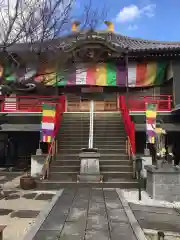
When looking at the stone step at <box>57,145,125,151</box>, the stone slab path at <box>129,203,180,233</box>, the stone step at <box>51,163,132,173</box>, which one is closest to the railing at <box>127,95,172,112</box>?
the stone step at <box>57,145,125,151</box>

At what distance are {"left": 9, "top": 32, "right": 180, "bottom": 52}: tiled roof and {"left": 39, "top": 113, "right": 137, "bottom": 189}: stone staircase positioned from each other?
4.62 metres

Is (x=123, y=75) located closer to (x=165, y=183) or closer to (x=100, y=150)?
(x=100, y=150)

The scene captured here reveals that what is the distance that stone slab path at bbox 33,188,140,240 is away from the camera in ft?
17.7

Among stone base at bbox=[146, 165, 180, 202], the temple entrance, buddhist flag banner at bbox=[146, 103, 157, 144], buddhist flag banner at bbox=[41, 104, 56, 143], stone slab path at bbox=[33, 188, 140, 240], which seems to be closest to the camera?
stone slab path at bbox=[33, 188, 140, 240]

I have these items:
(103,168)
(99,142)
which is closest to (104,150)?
(99,142)

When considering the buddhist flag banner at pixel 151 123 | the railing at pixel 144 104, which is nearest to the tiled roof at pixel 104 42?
the railing at pixel 144 104

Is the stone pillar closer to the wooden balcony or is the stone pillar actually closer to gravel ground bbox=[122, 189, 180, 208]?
gravel ground bbox=[122, 189, 180, 208]

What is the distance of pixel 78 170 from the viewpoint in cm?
1169

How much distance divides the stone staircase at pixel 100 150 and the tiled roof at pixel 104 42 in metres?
4.62

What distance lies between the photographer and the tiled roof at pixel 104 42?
5.96 metres

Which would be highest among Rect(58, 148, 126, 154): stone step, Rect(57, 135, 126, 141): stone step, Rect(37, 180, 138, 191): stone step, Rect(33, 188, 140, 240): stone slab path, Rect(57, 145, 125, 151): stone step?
Rect(57, 135, 126, 141): stone step

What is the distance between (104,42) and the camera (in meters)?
15.9

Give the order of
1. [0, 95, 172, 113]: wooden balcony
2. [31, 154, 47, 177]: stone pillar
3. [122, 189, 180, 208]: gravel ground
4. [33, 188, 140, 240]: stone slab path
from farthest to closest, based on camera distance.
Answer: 1. [0, 95, 172, 113]: wooden balcony
2. [31, 154, 47, 177]: stone pillar
3. [122, 189, 180, 208]: gravel ground
4. [33, 188, 140, 240]: stone slab path

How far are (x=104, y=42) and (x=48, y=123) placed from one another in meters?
6.38
